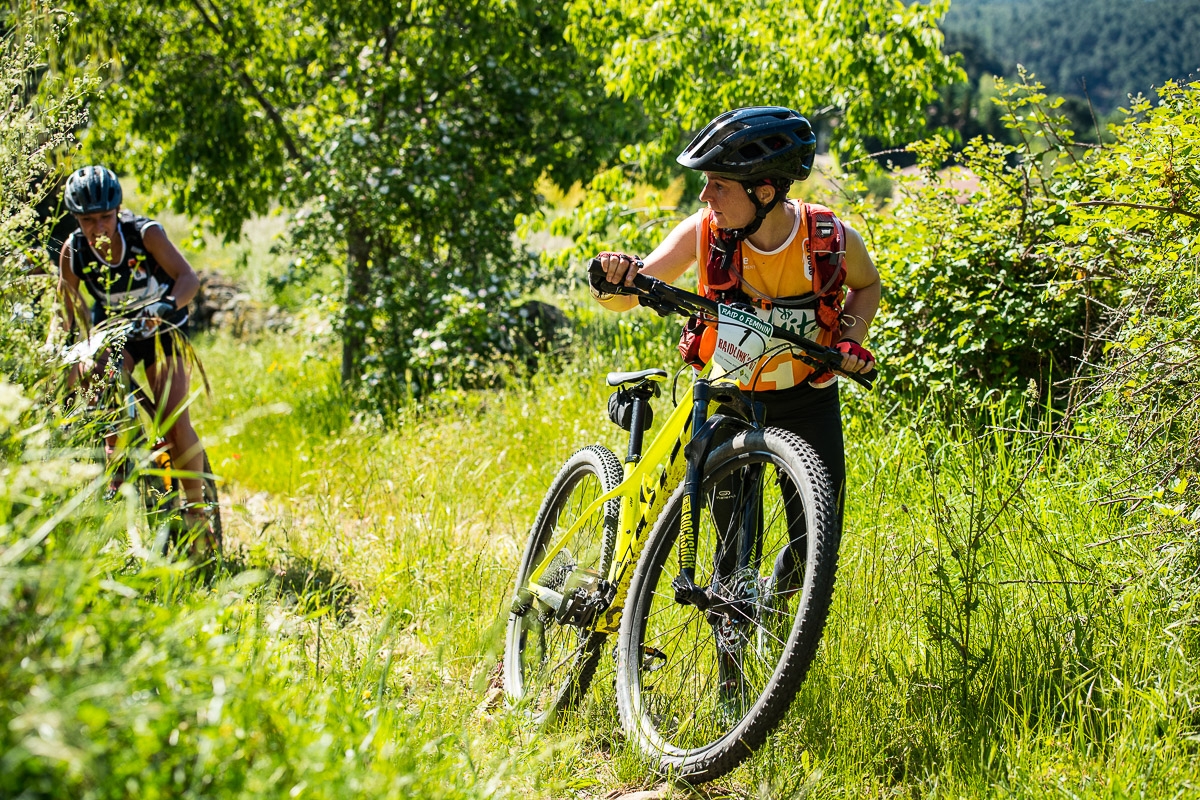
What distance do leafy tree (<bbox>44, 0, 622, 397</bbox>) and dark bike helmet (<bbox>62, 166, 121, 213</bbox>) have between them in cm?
352

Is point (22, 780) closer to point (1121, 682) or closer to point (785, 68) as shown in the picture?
point (1121, 682)

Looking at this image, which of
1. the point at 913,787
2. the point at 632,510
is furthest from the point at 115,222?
the point at 913,787

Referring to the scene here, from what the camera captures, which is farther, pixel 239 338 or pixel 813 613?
pixel 239 338

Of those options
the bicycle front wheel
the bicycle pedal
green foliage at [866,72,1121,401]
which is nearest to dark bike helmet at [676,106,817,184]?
the bicycle front wheel

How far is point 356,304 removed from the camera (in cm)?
841

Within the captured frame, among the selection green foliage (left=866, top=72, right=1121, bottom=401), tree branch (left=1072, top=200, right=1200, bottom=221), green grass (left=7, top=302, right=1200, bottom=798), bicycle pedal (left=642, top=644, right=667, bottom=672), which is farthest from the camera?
green foliage (left=866, top=72, right=1121, bottom=401)

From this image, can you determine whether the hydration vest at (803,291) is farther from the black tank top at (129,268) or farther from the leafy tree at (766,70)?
the leafy tree at (766,70)

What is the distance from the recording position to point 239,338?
1170 cm

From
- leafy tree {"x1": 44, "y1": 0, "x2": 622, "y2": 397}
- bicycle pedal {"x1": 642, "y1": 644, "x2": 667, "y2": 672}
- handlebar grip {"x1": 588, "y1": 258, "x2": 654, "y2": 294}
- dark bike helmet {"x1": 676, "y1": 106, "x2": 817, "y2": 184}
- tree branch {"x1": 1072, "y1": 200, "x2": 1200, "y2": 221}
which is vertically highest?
leafy tree {"x1": 44, "y1": 0, "x2": 622, "y2": 397}

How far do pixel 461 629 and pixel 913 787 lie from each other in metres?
1.85

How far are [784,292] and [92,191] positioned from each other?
10.7ft

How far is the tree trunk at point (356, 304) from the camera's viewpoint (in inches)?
329

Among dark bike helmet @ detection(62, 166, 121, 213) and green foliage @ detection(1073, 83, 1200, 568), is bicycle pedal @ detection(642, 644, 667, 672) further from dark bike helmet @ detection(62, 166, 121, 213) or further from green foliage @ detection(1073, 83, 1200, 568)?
dark bike helmet @ detection(62, 166, 121, 213)

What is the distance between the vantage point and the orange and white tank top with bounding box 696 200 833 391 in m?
3.15
